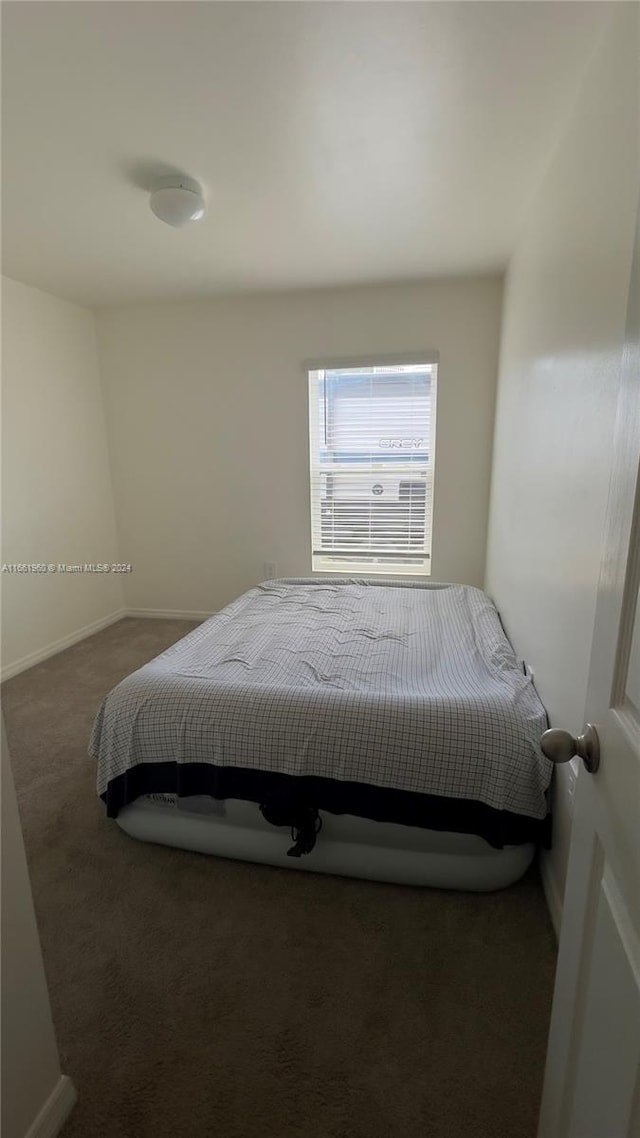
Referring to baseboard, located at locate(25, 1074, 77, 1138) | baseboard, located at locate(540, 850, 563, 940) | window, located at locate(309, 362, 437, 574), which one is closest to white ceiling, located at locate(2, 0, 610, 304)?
window, located at locate(309, 362, 437, 574)

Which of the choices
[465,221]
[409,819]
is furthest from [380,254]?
[409,819]

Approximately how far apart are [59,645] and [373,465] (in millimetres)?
2634

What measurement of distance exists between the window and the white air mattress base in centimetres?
236

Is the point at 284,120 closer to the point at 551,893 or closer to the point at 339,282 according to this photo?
the point at 339,282

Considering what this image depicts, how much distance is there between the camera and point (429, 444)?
3.50 meters

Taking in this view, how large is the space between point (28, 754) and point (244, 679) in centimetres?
130

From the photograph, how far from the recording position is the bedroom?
1.07 metres

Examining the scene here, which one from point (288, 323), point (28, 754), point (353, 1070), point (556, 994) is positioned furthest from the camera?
point (288, 323)

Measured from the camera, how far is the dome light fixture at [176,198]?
6.50 feet

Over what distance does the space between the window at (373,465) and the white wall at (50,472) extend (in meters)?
1.74

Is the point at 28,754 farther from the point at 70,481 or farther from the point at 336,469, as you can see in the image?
the point at 336,469

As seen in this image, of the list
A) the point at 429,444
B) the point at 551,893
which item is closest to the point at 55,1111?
the point at 551,893

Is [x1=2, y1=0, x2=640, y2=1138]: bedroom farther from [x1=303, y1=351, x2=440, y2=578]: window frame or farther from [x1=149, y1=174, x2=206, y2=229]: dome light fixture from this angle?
[x1=303, y1=351, x2=440, y2=578]: window frame

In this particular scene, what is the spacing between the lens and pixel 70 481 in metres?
3.65
